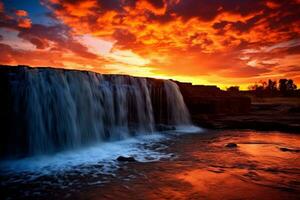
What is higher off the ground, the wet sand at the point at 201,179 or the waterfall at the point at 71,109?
the waterfall at the point at 71,109

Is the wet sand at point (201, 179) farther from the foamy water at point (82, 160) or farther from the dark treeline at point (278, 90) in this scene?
the dark treeline at point (278, 90)

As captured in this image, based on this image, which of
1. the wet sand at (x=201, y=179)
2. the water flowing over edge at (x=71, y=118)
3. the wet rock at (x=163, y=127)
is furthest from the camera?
the wet rock at (x=163, y=127)

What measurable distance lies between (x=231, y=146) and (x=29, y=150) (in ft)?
28.3

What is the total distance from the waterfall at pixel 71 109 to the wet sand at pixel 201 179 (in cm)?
386

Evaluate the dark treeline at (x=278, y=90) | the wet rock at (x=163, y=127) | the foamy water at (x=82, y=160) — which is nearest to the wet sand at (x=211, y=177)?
the foamy water at (x=82, y=160)

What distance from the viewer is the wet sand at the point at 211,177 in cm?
571

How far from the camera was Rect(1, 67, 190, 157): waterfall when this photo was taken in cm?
1005

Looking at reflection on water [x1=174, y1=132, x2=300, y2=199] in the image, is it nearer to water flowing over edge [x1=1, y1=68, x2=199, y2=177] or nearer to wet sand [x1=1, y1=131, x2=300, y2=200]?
wet sand [x1=1, y1=131, x2=300, y2=200]

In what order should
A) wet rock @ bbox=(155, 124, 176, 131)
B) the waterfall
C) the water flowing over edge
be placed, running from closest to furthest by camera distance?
the water flowing over edge, the waterfall, wet rock @ bbox=(155, 124, 176, 131)

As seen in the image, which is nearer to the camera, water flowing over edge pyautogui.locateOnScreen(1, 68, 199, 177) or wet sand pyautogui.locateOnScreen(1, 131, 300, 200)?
wet sand pyautogui.locateOnScreen(1, 131, 300, 200)

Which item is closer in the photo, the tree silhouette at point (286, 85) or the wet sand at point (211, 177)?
the wet sand at point (211, 177)

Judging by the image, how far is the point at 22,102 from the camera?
1025cm

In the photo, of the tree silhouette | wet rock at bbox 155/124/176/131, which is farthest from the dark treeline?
wet rock at bbox 155/124/176/131

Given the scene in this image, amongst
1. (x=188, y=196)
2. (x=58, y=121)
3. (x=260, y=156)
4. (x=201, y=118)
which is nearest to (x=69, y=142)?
(x=58, y=121)
